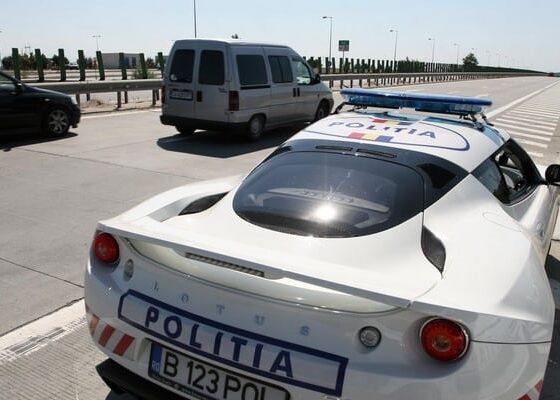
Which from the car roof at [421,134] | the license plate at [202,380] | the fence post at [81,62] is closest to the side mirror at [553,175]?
the car roof at [421,134]

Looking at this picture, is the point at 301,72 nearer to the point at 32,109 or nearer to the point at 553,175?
the point at 32,109

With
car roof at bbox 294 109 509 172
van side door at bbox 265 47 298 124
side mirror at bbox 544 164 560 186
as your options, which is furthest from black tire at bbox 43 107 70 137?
side mirror at bbox 544 164 560 186

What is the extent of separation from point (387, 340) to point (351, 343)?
123 millimetres

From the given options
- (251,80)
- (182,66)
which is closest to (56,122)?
(182,66)

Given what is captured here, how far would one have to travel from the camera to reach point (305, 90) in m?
12.4

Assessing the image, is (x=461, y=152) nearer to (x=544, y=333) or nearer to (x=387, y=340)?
(x=544, y=333)

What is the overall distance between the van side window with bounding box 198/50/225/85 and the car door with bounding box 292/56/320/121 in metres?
2.13

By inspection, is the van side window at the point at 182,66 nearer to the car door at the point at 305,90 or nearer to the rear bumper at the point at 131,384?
the car door at the point at 305,90

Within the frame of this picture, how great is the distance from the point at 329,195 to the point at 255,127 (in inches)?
340

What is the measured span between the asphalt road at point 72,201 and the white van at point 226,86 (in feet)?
1.47

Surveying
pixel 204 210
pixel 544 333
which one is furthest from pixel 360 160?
pixel 544 333

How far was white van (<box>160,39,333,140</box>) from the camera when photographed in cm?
1048

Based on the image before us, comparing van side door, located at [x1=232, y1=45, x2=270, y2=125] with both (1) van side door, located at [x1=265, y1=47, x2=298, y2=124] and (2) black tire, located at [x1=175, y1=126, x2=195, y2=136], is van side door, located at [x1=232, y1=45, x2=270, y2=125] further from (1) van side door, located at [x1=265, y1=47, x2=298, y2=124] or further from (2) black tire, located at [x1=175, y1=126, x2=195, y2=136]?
(2) black tire, located at [x1=175, y1=126, x2=195, y2=136]

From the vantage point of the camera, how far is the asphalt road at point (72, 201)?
3.04 meters
